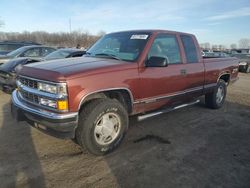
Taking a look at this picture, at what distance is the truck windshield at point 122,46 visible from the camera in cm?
446

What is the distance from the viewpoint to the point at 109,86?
3805mm

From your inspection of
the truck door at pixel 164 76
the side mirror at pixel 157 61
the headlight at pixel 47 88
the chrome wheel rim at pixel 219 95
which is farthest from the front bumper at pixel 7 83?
the chrome wheel rim at pixel 219 95

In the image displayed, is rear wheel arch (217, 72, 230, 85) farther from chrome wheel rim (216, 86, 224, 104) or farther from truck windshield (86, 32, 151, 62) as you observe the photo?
truck windshield (86, 32, 151, 62)

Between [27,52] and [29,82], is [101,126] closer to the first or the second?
[29,82]

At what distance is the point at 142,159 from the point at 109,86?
1212 mm

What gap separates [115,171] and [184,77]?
105 inches

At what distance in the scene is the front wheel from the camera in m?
3.65

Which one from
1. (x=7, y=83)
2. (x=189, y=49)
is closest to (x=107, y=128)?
(x=189, y=49)

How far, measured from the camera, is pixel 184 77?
5219mm

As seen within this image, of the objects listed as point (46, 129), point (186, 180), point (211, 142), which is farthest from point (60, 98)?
point (211, 142)

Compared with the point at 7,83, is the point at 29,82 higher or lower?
higher

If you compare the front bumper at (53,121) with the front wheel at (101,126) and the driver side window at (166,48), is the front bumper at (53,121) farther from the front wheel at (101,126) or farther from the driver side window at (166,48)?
the driver side window at (166,48)

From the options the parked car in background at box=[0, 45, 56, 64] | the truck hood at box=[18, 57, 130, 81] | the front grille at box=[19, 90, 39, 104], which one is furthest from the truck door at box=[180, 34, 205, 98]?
the parked car in background at box=[0, 45, 56, 64]

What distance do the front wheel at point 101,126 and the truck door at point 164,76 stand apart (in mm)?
651
